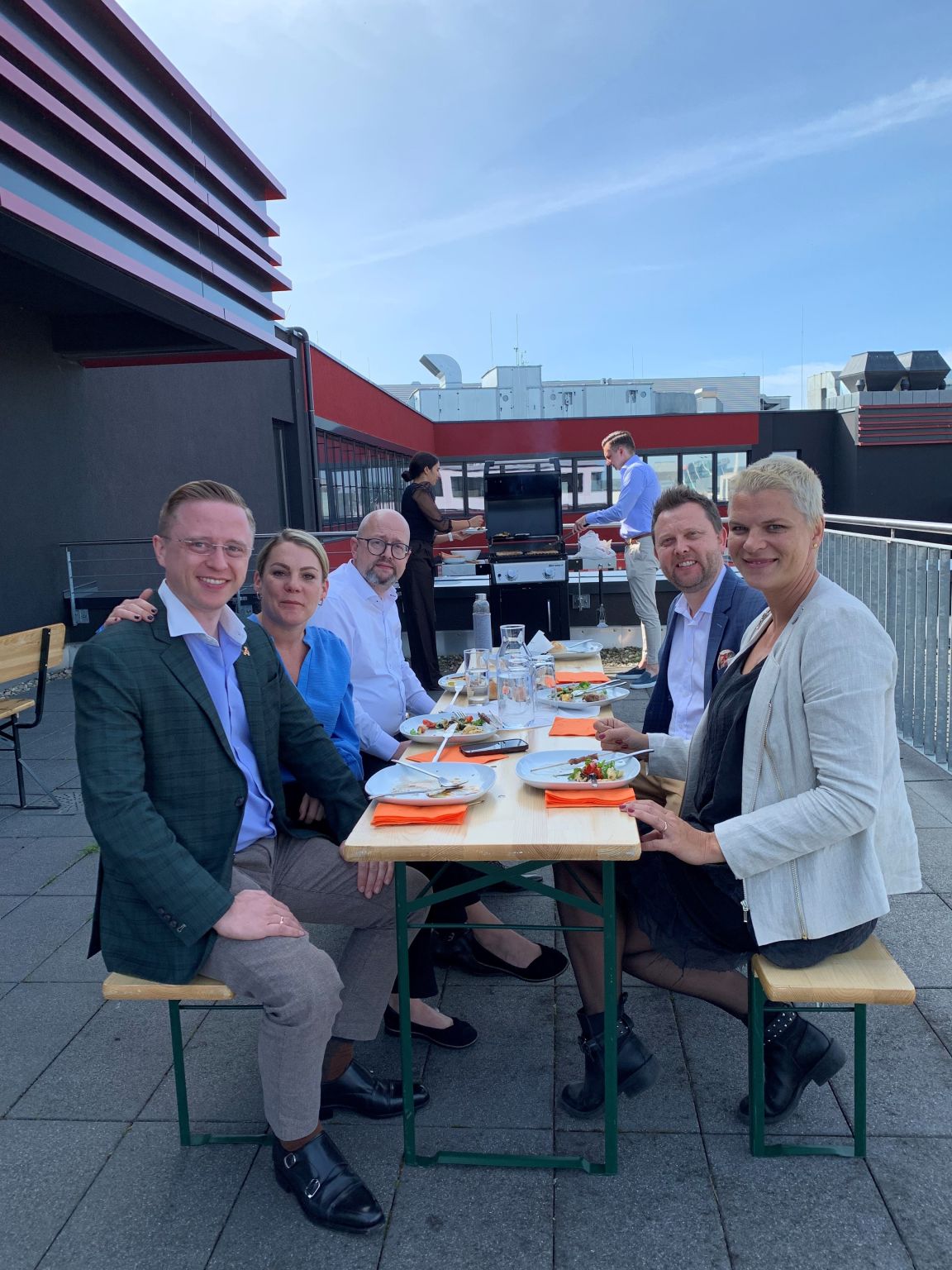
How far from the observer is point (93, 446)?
8414 mm

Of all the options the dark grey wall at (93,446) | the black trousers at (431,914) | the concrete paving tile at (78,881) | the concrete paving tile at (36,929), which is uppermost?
the dark grey wall at (93,446)

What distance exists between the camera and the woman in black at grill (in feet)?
22.5

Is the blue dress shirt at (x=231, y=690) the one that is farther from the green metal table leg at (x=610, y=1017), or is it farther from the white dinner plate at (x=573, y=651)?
the white dinner plate at (x=573, y=651)

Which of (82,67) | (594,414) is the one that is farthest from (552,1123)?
(594,414)

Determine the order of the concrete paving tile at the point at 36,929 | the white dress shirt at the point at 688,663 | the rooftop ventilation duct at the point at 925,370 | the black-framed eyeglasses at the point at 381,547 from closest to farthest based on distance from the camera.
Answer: the white dress shirt at the point at 688,663 < the concrete paving tile at the point at 36,929 < the black-framed eyeglasses at the point at 381,547 < the rooftop ventilation duct at the point at 925,370

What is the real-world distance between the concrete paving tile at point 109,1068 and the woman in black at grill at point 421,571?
14.3 ft

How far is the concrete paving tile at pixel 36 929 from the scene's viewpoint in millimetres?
2883

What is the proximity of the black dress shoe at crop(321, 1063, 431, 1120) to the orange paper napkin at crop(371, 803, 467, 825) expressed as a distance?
69cm

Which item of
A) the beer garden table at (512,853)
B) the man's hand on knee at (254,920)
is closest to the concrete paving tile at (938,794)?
the beer garden table at (512,853)

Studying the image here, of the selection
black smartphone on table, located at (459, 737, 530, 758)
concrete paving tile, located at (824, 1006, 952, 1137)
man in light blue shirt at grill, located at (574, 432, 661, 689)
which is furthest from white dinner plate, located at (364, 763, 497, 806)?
man in light blue shirt at grill, located at (574, 432, 661, 689)

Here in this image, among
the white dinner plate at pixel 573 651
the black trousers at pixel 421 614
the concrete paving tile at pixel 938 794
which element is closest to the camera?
the white dinner plate at pixel 573 651

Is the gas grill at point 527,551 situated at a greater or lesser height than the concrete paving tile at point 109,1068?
greater

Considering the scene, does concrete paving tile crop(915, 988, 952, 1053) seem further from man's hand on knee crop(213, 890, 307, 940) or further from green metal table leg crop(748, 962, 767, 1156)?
man's hand on knee crop(213, 890, 307, 940)

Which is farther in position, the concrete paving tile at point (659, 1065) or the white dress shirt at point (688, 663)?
the white dress shirt at point (688, 663)
